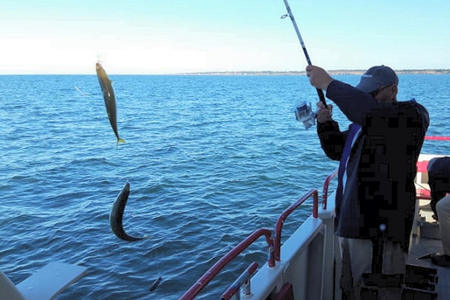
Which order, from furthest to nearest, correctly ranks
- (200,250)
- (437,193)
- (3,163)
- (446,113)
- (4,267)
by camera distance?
(446,113)
(3,163)
(200,250)
(4,267)
(437,193)

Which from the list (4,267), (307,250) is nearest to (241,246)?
(307,250)

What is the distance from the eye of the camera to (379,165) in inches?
104

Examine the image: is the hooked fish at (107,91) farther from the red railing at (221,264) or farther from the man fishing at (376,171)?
the man fishing at (376,171)

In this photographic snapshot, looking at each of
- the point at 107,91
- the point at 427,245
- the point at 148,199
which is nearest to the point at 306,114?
the point at 107,91

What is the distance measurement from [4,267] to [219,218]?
5.15 meters

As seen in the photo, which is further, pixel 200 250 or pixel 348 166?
pixel 200 250

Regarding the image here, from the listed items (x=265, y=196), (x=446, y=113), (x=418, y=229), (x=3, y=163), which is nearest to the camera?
(x=418, y=229)

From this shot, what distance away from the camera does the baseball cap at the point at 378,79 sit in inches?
109

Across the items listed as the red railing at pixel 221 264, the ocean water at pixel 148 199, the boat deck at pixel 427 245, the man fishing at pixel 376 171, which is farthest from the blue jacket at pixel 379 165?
the boat deck at pixel 427 245

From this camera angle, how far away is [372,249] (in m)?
2.82

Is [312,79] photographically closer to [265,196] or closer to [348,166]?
[348,166]

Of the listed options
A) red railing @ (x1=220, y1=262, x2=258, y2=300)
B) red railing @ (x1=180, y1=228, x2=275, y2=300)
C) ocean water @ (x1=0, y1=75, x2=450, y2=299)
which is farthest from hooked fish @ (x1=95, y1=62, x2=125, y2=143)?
red railing @ (x1=220, y1=262, x2=258, y2=300)

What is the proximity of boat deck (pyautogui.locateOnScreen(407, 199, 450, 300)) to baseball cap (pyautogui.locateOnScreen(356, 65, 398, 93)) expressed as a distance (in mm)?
2728

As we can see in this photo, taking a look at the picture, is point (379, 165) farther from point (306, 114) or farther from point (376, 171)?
point (306, 114)
